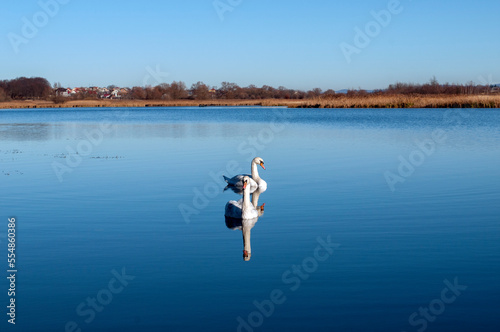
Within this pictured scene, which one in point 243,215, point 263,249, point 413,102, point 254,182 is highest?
point 413,102

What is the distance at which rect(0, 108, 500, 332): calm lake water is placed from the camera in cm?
586

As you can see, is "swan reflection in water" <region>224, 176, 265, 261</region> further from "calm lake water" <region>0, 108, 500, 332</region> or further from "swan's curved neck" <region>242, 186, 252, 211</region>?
"calm lake water" <region>0, 108, 500, 332</region>

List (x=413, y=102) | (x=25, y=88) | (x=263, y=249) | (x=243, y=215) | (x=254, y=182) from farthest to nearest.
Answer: (x=25, y=88) → (x=413, y=102) → (x=254, y=182) → (x=243, y=215) → (x=263, y=249)

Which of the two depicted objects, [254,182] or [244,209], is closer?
[244,209]

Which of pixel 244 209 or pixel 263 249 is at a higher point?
pixel 244 209

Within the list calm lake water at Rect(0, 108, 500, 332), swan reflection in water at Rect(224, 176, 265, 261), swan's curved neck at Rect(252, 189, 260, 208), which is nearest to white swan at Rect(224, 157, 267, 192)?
swan's curved neck at Rect(252, 189, 260, 208)

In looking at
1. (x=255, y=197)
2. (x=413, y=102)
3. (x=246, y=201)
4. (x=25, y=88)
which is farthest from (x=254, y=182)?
(x=25, y=88)

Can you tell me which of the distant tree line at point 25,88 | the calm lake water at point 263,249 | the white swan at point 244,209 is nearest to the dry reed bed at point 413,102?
the calm lake water at point 263,249

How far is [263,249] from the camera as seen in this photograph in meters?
8.09

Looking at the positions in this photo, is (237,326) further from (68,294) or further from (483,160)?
(483,160)

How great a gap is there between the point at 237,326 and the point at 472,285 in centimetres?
273

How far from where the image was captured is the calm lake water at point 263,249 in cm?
586

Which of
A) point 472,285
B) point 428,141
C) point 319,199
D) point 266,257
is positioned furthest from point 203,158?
point 472,285

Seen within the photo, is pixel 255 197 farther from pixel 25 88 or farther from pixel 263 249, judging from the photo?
pixel 25 88
